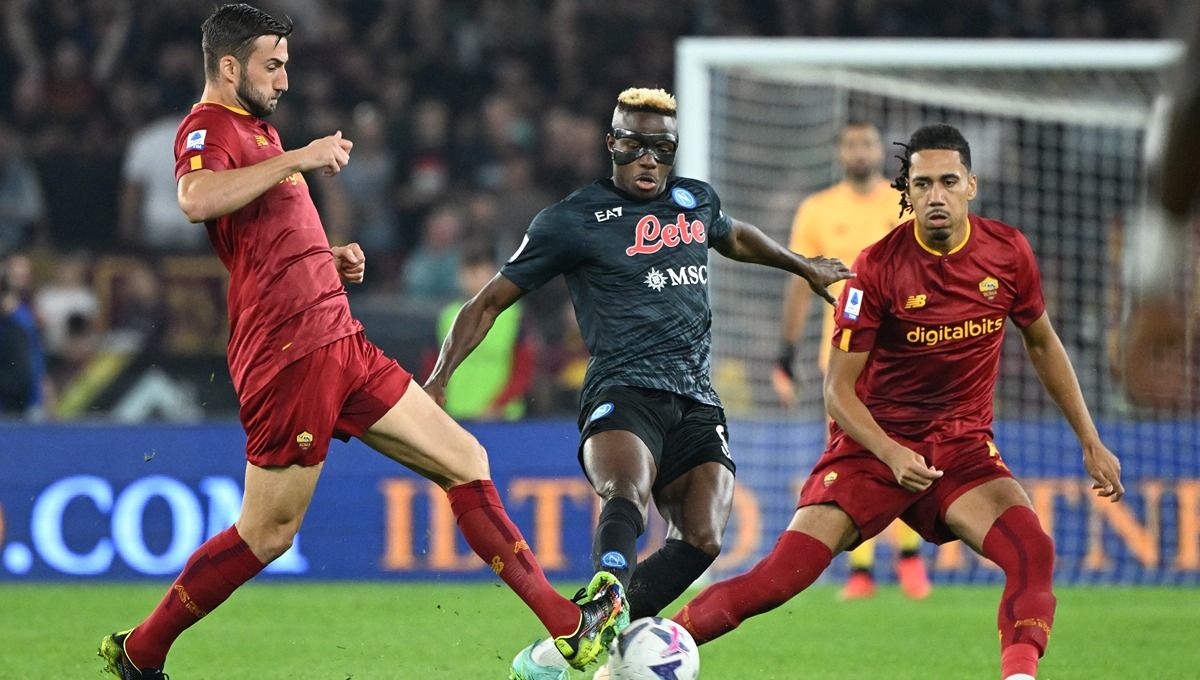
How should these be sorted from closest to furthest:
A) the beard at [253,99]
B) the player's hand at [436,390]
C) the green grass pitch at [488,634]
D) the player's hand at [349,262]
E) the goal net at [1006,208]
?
the beard at [253,99], the player's hand at [349,262], the player's hand at [436,390], the green grass pitch at [488,634], the goal net at [1006,208]

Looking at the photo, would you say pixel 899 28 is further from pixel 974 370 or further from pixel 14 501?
pixel 974 370

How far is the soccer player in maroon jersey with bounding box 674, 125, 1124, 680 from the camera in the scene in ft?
18.7

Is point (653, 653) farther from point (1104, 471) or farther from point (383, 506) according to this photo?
point (383, 506)

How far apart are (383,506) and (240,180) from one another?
6014mm

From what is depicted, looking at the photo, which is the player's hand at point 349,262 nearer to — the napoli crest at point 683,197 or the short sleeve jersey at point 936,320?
the napoli crest at point 683,197

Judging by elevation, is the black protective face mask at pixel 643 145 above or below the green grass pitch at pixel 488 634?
above

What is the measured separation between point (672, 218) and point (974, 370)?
1.20 metres

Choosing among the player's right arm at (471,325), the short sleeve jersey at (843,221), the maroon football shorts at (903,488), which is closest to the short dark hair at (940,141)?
the maroon football shorts at (903,488)

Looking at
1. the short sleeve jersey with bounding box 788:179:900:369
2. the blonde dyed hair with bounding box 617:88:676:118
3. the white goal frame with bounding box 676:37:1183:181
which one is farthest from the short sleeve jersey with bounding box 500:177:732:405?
the white goal frame with bounding box 676:37:1183:181

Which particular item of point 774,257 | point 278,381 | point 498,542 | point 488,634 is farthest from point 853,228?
point 278,381

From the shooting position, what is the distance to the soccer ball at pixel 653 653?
5340 mm

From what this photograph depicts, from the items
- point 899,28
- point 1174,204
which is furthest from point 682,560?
point 899,28

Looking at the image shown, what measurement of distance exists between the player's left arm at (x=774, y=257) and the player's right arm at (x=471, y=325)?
32.5 inches

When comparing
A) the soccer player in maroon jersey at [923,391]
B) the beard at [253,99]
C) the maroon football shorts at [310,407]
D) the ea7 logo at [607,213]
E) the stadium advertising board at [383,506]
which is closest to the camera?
the maroon football shorts at [310,407]
